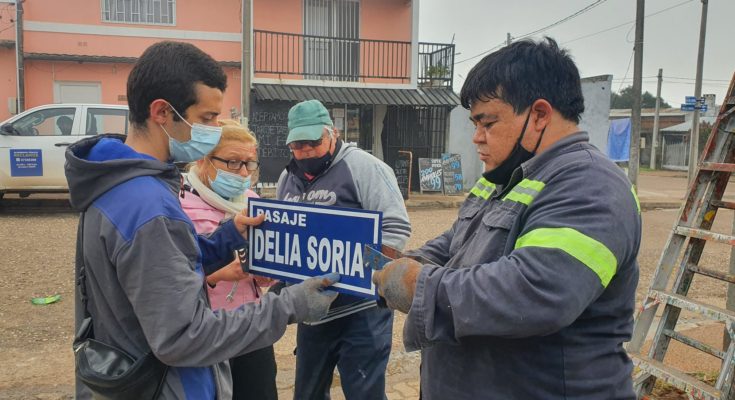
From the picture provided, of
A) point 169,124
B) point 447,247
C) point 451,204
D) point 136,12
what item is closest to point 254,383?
point 447,247

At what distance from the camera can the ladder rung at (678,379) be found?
2793mm

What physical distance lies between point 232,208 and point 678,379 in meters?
2.50

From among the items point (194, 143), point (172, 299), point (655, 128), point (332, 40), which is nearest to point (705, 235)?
point (194, 143)

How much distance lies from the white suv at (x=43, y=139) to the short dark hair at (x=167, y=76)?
889 centimetres

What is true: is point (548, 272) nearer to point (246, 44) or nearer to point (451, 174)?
point (246, 44)

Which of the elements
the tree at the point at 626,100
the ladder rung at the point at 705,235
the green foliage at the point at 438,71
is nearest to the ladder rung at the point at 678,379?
the ladder rung at the point at 705,235

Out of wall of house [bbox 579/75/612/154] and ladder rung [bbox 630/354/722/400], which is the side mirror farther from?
wall of house [bbox 579/75/612/154]

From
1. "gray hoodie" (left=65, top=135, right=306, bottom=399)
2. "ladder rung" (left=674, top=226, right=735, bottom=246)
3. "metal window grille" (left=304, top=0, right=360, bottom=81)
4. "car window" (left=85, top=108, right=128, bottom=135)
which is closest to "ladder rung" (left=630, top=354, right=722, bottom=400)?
"ladder rung" (left=674, top=226, right=735, bottom=246)

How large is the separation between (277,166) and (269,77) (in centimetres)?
232

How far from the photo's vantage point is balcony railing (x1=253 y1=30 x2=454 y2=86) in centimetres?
1426

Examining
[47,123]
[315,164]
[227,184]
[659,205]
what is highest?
[47,123]

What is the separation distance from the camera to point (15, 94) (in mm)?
13117

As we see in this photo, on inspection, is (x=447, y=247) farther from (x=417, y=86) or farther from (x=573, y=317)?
(x=417, y=86)

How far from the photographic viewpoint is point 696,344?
3.14 meters
